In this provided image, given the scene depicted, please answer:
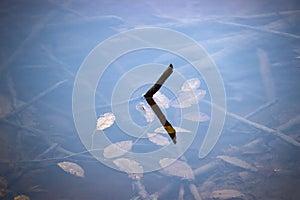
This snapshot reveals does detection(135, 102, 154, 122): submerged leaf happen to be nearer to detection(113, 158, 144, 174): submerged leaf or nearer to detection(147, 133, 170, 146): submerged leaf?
detection(147, 133, 170, 146): submerged leaf

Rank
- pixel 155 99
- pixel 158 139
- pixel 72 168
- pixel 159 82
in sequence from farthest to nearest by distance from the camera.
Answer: pixel 159 82
pixel 155 99
pixel 158 139
pixel 72 168

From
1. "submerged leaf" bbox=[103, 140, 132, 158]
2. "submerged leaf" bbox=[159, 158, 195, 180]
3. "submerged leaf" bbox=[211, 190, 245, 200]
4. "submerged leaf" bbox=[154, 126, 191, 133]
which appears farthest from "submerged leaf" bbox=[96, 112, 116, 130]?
"submerged leaf" bbox=[211, 190, 245, 200]

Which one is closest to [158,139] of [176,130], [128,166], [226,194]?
[176,130]

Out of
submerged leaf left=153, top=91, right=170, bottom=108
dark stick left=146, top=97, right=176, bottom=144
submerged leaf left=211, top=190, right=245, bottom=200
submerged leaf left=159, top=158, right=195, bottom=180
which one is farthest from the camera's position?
submerged leaf left=153, top=91, right=170, bottom=108

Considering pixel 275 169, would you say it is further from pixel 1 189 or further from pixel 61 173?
pixel 1 189

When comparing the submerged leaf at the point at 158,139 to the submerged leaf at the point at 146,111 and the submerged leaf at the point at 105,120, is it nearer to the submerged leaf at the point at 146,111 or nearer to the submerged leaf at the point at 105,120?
the submerged leaf at the point at 146,111

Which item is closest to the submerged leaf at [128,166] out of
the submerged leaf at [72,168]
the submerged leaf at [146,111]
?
the submerged leaf at [72,168]

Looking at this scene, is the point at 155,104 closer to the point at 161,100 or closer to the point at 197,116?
the point at 161,100
